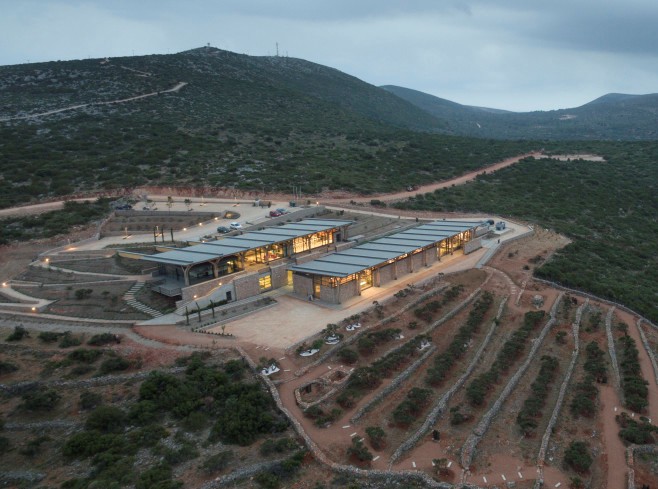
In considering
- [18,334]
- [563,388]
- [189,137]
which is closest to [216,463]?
[563,388]

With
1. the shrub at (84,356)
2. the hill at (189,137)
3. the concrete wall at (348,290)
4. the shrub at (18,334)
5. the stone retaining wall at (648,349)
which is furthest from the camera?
the hill at (189,137)

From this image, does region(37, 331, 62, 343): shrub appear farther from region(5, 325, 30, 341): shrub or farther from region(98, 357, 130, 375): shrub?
region(98, 357, 130, 375): shrub

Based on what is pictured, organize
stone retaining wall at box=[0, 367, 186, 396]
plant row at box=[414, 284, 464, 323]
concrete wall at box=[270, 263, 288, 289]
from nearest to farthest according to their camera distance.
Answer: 1. stone retaining wall at box=[0, 367, 186, 396]
2. plant row at box=[414, 284, 464, 323]
3. concrete wall at box=[270, 263, 288, 289]

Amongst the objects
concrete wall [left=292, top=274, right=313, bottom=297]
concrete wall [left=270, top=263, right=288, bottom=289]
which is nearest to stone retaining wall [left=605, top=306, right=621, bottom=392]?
concrete wall [left=292, top=274, right=313, bottom=297]

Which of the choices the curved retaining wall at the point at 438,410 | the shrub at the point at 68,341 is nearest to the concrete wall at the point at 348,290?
the curved retaining wall at the point at 438,410

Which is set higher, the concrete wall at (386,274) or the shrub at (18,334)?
the concrete wall at (386,274)

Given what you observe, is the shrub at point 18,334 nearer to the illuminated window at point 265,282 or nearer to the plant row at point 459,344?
the illuminated window at point 265,282

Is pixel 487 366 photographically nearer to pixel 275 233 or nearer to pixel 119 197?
pixel 275 233
